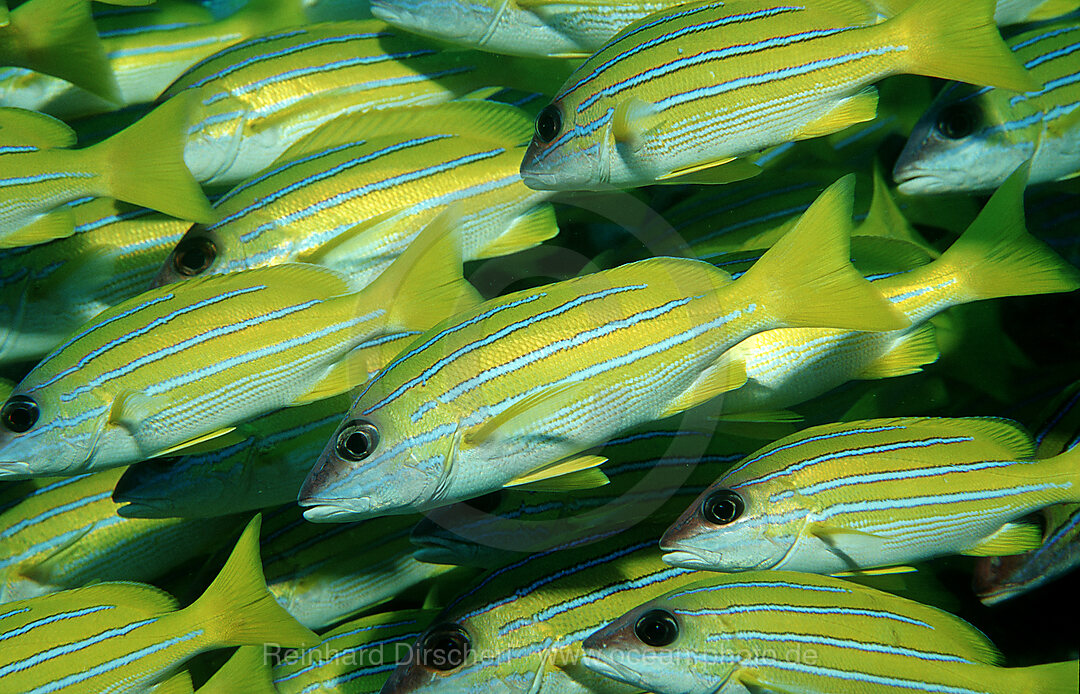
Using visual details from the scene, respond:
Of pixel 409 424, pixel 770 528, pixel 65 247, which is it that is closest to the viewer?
pixel 409 424

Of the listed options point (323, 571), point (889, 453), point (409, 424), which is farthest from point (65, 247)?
point (889, 453)

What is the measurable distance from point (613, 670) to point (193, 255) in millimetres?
1901

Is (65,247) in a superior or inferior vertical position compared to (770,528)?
superior

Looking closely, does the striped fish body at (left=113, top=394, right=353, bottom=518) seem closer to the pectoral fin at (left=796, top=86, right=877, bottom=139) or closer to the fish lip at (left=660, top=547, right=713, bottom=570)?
the fish lip at (left=660, top=547, right=713, bottom=570)

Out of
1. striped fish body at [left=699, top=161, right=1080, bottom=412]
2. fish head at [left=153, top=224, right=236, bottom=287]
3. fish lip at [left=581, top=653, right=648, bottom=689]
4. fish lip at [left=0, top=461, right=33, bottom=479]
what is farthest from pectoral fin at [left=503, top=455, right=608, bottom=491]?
fish lip at [left=0, top=461, right=33, bottom=479]

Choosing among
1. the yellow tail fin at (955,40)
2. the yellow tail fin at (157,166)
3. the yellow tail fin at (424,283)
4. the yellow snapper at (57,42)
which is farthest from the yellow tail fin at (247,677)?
the yellow tail fin at (955,40)

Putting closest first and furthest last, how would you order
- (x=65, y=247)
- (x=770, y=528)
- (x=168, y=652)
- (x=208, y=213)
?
(x=770, y=528) → (x=168, y=652) → (x=208, y=213) → (x=65, y=247)

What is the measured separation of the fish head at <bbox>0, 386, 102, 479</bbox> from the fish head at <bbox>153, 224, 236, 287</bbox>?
1.87ft

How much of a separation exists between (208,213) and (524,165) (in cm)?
103

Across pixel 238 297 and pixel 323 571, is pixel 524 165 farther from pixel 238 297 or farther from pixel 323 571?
pixel 323 571

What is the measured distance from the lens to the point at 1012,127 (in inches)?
99.3

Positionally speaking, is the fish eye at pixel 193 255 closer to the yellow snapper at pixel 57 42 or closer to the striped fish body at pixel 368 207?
the striped fish body at pixel 368 207

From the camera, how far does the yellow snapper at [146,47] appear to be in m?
3.09

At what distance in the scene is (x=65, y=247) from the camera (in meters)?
2.71
